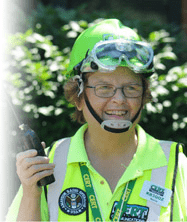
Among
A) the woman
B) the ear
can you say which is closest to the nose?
the woman

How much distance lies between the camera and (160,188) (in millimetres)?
2562

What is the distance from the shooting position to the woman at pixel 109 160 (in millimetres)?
2502

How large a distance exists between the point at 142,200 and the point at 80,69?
969 millimetres

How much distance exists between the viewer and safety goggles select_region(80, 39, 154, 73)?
259cm

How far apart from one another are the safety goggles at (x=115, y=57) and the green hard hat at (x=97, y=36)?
0.06 meters

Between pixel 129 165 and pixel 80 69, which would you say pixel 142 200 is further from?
pixel 80 69

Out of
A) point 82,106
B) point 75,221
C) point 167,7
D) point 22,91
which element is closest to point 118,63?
point 82,106

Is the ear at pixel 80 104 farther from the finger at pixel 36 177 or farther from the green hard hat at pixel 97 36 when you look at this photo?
the finger at pixel 36 177

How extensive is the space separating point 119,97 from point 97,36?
47cm

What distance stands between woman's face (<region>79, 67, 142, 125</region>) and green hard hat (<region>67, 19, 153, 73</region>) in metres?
0.20

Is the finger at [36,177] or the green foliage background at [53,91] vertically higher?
the green foliage background at [53,91]

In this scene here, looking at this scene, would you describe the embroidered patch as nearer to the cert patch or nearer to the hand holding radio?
the cert patch

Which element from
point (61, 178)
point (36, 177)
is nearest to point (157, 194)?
point (61, 178)

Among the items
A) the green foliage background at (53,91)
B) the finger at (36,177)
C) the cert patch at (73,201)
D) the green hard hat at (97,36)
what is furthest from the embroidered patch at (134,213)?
the green foliage background at (53,91)
